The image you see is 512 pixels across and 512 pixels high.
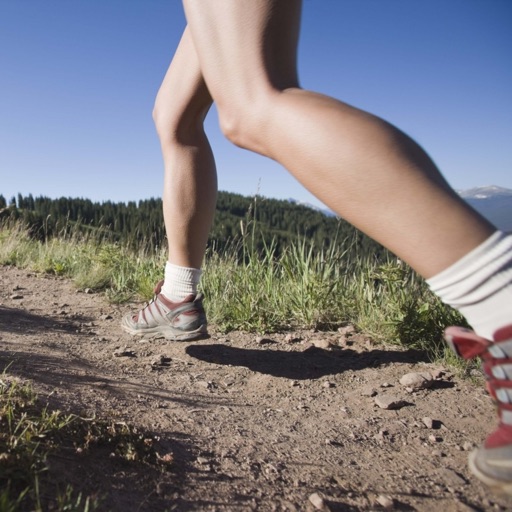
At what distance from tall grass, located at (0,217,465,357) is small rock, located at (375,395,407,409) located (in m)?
0.50

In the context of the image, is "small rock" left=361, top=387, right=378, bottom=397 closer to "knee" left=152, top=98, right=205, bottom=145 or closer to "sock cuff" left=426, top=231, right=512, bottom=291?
"sock cuff" left=426, top=231, right=512, bottom=291

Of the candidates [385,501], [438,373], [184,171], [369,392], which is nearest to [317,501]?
[385,501]

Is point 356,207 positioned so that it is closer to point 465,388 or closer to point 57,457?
point 57,457

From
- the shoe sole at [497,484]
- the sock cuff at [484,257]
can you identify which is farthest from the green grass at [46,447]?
the sock cuff at [484,257]

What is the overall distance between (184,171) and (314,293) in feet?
3.73

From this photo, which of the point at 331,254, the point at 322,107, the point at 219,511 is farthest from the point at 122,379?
the point at 331,254

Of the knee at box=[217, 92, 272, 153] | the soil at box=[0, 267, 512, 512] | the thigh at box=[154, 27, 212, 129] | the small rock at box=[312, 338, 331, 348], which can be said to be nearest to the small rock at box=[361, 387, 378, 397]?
the soil at box=[0, 267, 512, 512]

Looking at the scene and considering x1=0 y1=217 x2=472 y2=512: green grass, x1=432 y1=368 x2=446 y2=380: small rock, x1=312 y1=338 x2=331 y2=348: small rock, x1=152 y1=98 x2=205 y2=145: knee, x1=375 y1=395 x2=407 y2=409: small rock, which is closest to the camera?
x1=0 y1=217 x2=472 y2=512: green grass

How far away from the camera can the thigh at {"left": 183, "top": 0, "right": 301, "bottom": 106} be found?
1.16m

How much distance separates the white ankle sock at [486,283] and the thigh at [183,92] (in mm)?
1385

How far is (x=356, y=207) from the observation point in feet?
3.36

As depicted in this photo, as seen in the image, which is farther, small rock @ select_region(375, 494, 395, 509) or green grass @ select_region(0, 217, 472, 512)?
small rock @ select_region(375, 494, 395, 509)

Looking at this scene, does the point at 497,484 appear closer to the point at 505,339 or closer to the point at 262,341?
the point at 505,339

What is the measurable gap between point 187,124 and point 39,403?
1274mm
